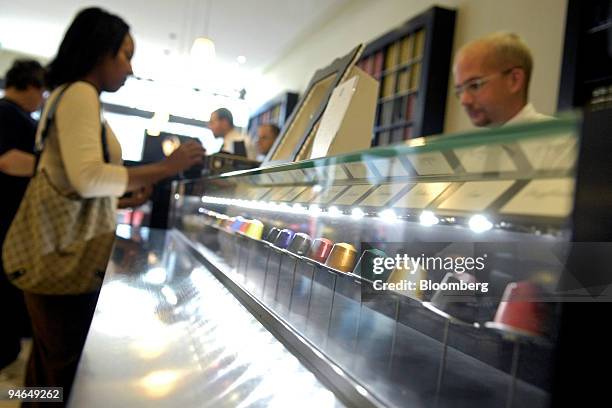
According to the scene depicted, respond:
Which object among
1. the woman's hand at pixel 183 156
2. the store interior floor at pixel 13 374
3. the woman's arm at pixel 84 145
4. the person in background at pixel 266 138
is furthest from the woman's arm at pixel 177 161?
the person in background at pixel 266 138

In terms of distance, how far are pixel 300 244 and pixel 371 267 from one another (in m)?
0.36

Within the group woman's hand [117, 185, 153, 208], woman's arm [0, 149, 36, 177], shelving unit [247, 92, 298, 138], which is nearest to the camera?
woman's arm [0, 149, 36, 177]

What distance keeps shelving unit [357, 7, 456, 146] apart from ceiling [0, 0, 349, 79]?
168cm

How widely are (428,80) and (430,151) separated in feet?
12.3

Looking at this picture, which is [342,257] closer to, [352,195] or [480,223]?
[352,195]

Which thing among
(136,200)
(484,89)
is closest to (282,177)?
(484,89)

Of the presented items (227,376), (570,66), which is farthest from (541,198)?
(570,66)

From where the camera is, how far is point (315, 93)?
1.74 m

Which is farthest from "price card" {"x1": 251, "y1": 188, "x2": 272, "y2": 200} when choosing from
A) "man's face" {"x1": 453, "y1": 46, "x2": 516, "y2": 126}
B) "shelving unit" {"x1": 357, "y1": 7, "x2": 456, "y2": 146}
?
"shelving unit" {"x1": 357, "y1": 7, "x2": 456, "y2": 146}

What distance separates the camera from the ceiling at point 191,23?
21.7 ft

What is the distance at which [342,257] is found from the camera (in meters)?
0.81

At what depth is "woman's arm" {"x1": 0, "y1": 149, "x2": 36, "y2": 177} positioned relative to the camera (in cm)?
219

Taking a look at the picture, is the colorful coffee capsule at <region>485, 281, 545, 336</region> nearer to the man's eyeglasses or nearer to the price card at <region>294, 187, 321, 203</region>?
the price card at <region>294, 187, 321, 203</region>

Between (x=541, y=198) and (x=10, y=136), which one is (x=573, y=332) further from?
(x=10, y=136)
